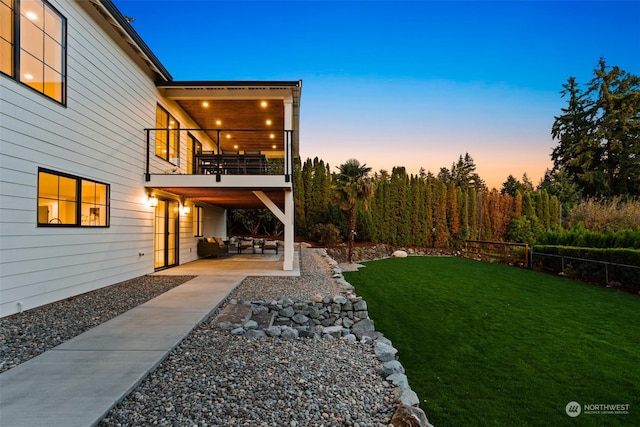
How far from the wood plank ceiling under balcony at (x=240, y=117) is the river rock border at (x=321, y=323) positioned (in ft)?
14.6

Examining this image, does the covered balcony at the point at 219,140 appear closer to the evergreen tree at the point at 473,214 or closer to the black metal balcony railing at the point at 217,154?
the black metal balcony railing at the point at 217,154

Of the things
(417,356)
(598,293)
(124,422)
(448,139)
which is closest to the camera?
(124,422)

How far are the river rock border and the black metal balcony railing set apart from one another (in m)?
3.72

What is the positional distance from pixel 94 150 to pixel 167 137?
350cm

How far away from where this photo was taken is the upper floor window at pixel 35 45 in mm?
4691

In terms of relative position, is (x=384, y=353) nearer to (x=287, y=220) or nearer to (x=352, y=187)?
(x=287, y=220)

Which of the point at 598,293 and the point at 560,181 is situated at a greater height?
the point at 560,181

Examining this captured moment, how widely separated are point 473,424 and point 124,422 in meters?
2.93

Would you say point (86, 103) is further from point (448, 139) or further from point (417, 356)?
point (448, 139)

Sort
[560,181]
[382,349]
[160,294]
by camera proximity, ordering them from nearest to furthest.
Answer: [382,349], [160,294], [560,181]

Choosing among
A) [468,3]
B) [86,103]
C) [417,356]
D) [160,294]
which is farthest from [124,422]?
[468,3]

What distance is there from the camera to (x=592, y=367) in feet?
14.1

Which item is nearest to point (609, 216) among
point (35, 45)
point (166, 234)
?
point (166, 234)

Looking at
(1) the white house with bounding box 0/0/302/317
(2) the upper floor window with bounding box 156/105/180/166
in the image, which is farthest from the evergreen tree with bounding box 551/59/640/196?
(2) the upper floor window with bounding box 156/105/180/166
